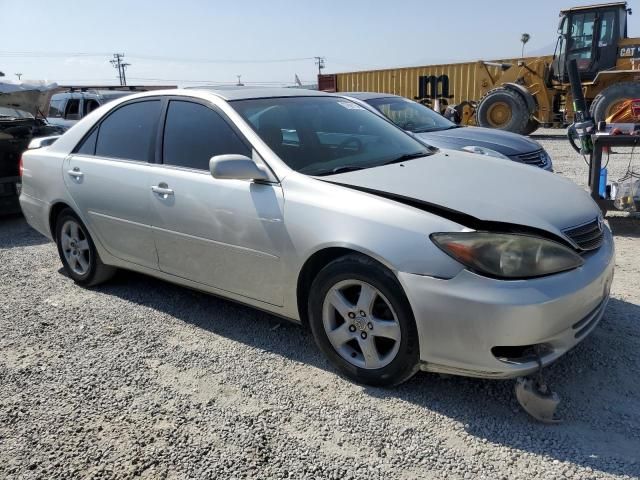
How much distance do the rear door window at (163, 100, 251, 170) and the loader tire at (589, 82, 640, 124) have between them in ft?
38.1

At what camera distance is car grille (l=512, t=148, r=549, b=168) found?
682 centimetres

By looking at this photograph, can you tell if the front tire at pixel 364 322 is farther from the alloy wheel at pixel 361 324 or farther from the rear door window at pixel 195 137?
the rear door window at pixel 195 137

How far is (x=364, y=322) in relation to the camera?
288 centimetres

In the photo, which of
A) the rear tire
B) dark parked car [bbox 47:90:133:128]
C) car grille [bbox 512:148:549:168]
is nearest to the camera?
the rear tire

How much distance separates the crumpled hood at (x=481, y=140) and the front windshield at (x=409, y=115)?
0.33 m

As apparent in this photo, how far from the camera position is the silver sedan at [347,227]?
2.55m

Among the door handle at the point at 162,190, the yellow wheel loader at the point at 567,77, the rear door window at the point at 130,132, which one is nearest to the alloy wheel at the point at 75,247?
the rear door window at the point at 130,132

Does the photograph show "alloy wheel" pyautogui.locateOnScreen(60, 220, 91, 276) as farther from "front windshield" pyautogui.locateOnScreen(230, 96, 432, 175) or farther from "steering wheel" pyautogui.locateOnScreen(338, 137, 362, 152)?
"steering wheel" pyautogui.locateOnScreen(338, 137, 362, 152)

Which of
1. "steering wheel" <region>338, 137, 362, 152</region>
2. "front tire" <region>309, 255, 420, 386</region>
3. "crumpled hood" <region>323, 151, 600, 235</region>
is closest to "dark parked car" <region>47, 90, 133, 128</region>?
"steering wheel" <region>338, 137, 362, 152</region>

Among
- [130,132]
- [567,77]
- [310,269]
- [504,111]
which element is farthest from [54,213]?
[567,77]

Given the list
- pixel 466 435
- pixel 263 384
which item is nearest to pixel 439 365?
pixel 466 435

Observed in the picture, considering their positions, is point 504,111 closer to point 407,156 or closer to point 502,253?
point 407,156

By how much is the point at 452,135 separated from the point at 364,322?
4.90 meters

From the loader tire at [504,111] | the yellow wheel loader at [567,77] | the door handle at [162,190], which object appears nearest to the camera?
the door handle at [162,190]
